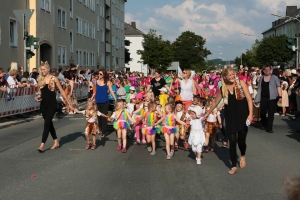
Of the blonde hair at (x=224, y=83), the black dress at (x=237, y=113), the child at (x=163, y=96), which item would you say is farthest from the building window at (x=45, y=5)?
the black dress at (x=237, y=113)

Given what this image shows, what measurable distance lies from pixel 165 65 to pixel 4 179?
77761 millimetres

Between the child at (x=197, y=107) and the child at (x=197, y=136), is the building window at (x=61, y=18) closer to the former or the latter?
the child at (x=197, y=107)

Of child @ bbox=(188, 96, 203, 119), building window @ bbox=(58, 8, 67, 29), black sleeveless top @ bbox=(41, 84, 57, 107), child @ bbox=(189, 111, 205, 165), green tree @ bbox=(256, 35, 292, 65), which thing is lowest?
child @ bbox=(189, 111, 205, 165)

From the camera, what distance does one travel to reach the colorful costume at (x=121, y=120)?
33.3 ft

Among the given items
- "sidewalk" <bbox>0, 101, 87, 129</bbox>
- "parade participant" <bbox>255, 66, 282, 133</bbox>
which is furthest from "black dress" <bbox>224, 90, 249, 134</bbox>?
"sidewalk" <bbox>0, 101, 87, 129</bbox>

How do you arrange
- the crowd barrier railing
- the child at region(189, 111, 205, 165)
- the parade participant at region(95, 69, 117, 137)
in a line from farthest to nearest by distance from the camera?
1. the crowd barrier railing
2. the parade participant at region(95, 69, 117, 137)
3. the child at region(189, 111, 205, 165)

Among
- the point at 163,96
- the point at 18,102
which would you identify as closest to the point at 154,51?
the point at 18,102

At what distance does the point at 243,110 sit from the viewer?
7.85 m

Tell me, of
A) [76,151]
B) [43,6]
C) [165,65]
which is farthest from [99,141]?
[165,65]

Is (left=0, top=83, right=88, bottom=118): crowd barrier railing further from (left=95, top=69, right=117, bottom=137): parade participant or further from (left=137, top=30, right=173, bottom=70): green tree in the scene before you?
(left=137, top=30, right=173, bottom=70): green tree

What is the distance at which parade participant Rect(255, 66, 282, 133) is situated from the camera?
45.9ft

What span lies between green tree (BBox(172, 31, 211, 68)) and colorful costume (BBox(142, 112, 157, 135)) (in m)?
121

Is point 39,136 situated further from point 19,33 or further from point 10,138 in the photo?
point 19,33

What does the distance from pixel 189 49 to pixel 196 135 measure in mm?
124254
